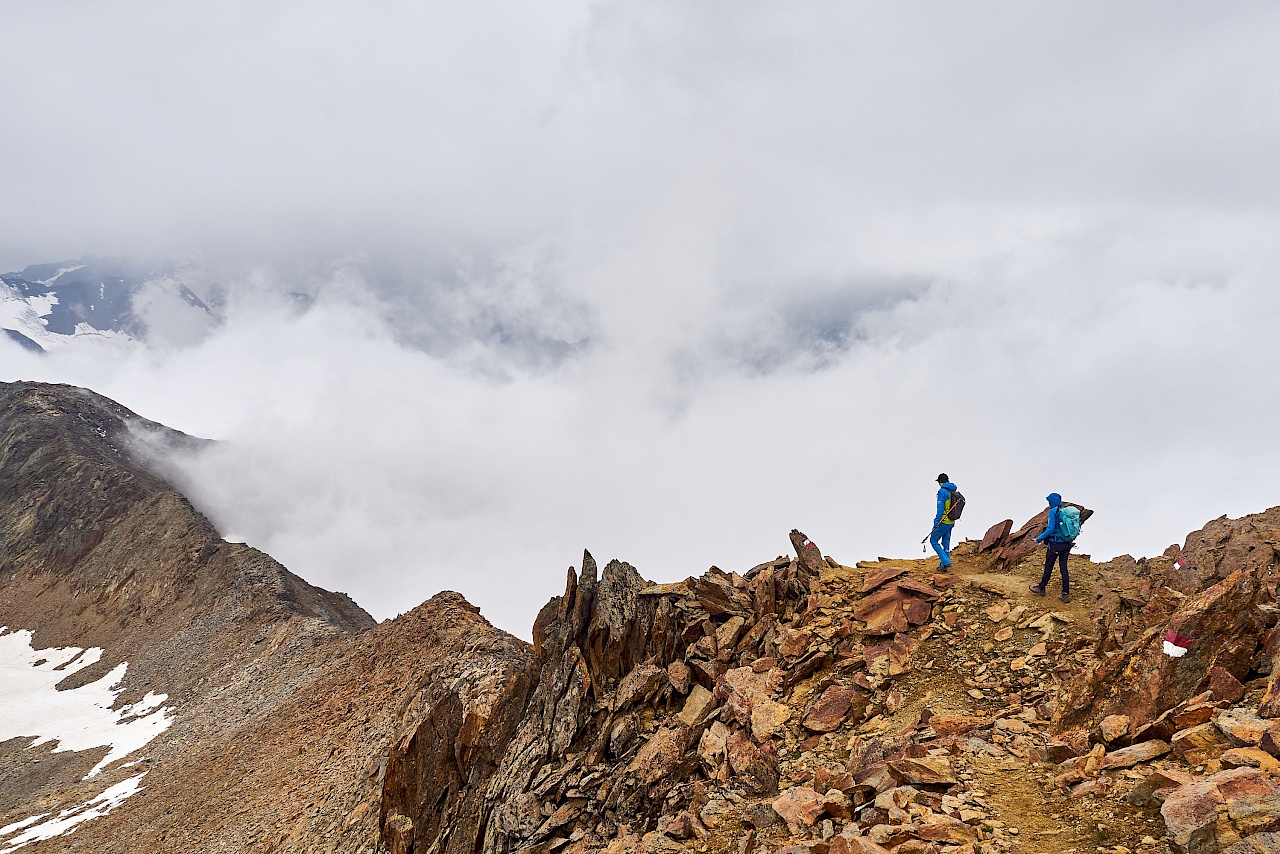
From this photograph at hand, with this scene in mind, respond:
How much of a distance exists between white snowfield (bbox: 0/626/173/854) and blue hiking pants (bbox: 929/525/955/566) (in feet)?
172

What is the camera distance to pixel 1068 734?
12.0m

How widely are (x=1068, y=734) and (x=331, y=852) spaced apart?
28.0m

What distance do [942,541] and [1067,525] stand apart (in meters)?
3.80

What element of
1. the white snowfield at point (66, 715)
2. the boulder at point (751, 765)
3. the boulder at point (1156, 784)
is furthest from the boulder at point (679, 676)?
the white snowfield at point (66, 715)

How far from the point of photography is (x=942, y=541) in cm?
2033

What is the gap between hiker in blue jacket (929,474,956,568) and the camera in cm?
2003

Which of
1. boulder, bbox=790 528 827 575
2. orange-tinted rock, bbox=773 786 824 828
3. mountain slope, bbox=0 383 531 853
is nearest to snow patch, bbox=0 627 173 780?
mountain slope, bbox=0 383 531 853

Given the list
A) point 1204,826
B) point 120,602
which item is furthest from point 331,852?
point 120,602

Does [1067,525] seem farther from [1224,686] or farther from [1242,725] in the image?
[1242,725]

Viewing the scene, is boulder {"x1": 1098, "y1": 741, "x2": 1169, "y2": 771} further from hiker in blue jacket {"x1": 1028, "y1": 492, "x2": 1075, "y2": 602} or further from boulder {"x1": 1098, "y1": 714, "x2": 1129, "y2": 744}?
hiker in blue jacket {"x1": 1028, "y1": 492, "x2": 1075, "y2": 602}

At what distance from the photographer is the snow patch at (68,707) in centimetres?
5300

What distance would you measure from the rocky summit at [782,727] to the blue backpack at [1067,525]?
5.61 ft

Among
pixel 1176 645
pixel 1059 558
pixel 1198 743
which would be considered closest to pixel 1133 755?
pixel 1198 743

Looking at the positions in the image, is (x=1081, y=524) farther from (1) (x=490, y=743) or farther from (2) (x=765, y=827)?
(1) (x=490, y=743)
